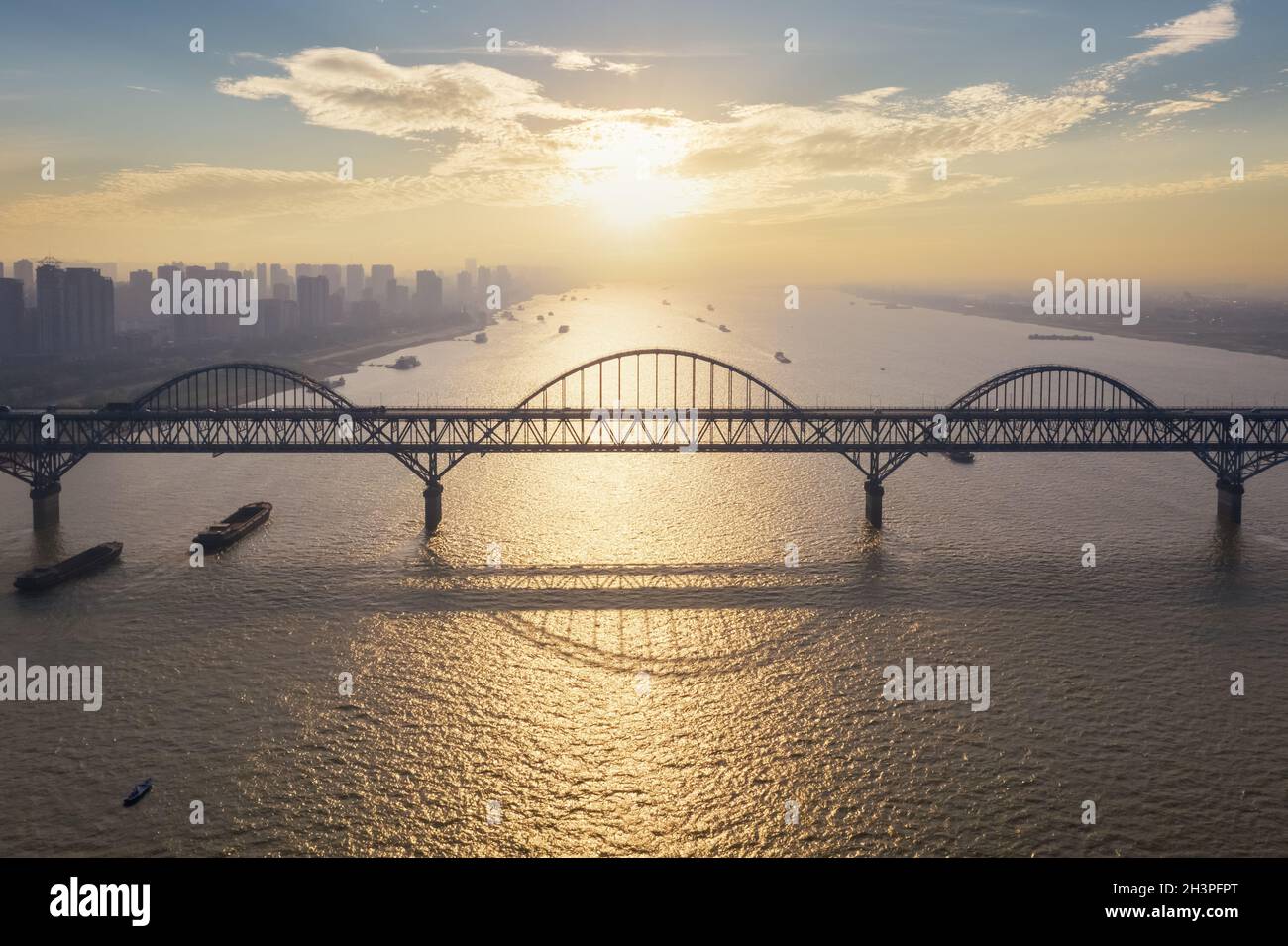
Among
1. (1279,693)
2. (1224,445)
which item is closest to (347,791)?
(1279,693)

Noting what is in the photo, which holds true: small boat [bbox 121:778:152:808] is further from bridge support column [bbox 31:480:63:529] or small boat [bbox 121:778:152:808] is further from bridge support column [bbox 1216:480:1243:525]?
bridge support column [bbox 1216:480:1243:525]

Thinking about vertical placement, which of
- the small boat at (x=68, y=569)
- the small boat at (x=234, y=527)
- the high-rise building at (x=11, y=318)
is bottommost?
the small boat at (x=68, y=569)

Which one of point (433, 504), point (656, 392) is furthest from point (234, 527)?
point (656, 392)

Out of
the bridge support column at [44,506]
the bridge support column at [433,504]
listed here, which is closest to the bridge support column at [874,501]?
the bridge support column at [433,504]

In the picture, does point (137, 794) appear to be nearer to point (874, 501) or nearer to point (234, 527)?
point (234, 527)

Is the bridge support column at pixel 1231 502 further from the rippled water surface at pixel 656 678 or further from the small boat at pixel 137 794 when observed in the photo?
the small boat at pixel 137 794
